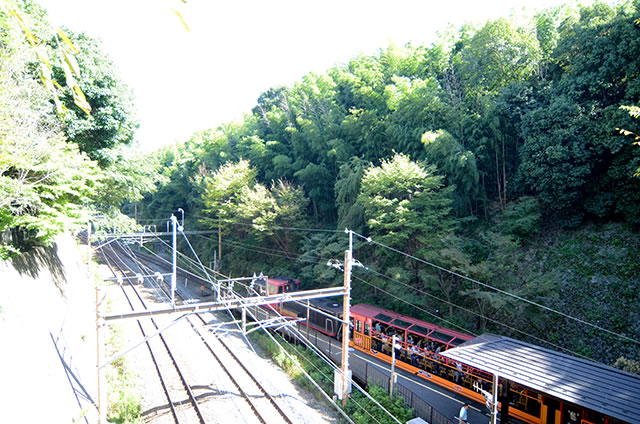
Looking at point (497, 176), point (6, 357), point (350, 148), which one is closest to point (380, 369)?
point (6, 357)

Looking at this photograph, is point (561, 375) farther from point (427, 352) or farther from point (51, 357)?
point (51, 357)

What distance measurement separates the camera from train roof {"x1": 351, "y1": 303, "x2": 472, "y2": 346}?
44.4 feet

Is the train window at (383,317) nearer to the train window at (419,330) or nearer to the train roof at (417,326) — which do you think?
the train roof at (417,326)

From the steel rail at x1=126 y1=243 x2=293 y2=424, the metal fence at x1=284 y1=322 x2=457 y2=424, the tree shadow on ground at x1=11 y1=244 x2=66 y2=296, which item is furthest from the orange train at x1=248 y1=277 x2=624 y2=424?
the tree shadow on ground at x1=11 y1=244 x2=66 y2=296

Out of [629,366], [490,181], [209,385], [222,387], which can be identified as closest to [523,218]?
[490,181]

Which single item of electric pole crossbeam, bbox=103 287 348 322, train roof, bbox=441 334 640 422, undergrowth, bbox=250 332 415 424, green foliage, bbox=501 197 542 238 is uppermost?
green foliage, bbox=501 197 542 238

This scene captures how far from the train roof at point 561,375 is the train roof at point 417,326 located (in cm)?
160

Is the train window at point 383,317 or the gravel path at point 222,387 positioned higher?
the train window at point 383,317

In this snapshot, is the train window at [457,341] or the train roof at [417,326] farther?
the train roof at [417,326]

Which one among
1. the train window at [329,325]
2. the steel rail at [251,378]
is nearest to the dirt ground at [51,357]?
the steel rail at [251,378]

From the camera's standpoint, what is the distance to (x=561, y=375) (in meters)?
9.63

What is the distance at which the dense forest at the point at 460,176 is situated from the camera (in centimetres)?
1389

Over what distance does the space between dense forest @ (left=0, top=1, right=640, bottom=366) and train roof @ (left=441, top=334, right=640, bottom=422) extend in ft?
6.09

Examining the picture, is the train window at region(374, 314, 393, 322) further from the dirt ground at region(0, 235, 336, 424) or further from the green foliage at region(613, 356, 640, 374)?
the green foliage at region(613, 356, 640, 374)
